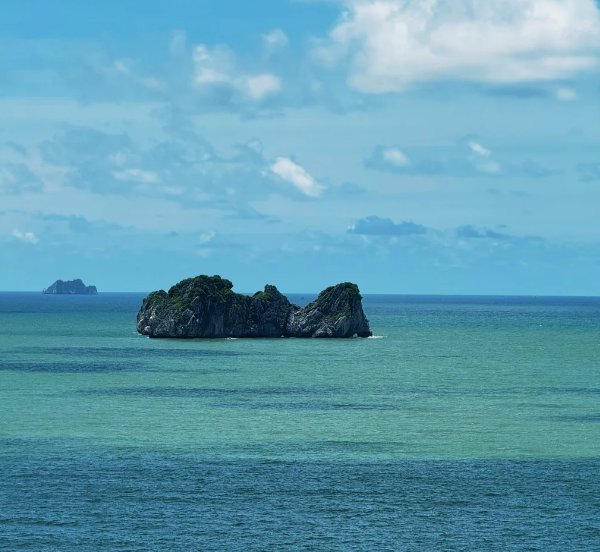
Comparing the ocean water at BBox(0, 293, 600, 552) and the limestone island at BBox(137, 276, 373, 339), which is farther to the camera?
the limestone island at BBox(137, 276, 373, 339)

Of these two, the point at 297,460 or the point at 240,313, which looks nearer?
the point at 297,460

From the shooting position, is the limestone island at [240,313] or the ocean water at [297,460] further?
the limestone island at [240,313]

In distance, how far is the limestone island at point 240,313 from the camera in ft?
585

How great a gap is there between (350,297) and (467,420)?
335 feet

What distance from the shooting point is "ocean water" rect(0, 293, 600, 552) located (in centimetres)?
4647

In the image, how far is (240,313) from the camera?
183m

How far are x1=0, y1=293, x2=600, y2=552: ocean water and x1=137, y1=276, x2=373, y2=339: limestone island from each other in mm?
56146

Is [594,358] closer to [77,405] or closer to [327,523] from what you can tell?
[77,405]

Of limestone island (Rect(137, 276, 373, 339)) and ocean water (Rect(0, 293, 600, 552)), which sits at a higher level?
limestone island (Rect(137, 276, 373, 339))

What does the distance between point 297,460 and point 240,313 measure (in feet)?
400

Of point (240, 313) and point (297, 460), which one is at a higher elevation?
point (240, 313)

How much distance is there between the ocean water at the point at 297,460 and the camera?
46469 millimetres

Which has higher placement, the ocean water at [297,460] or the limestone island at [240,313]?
the limestone island at [240,313]

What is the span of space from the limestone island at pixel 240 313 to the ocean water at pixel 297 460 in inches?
2210
